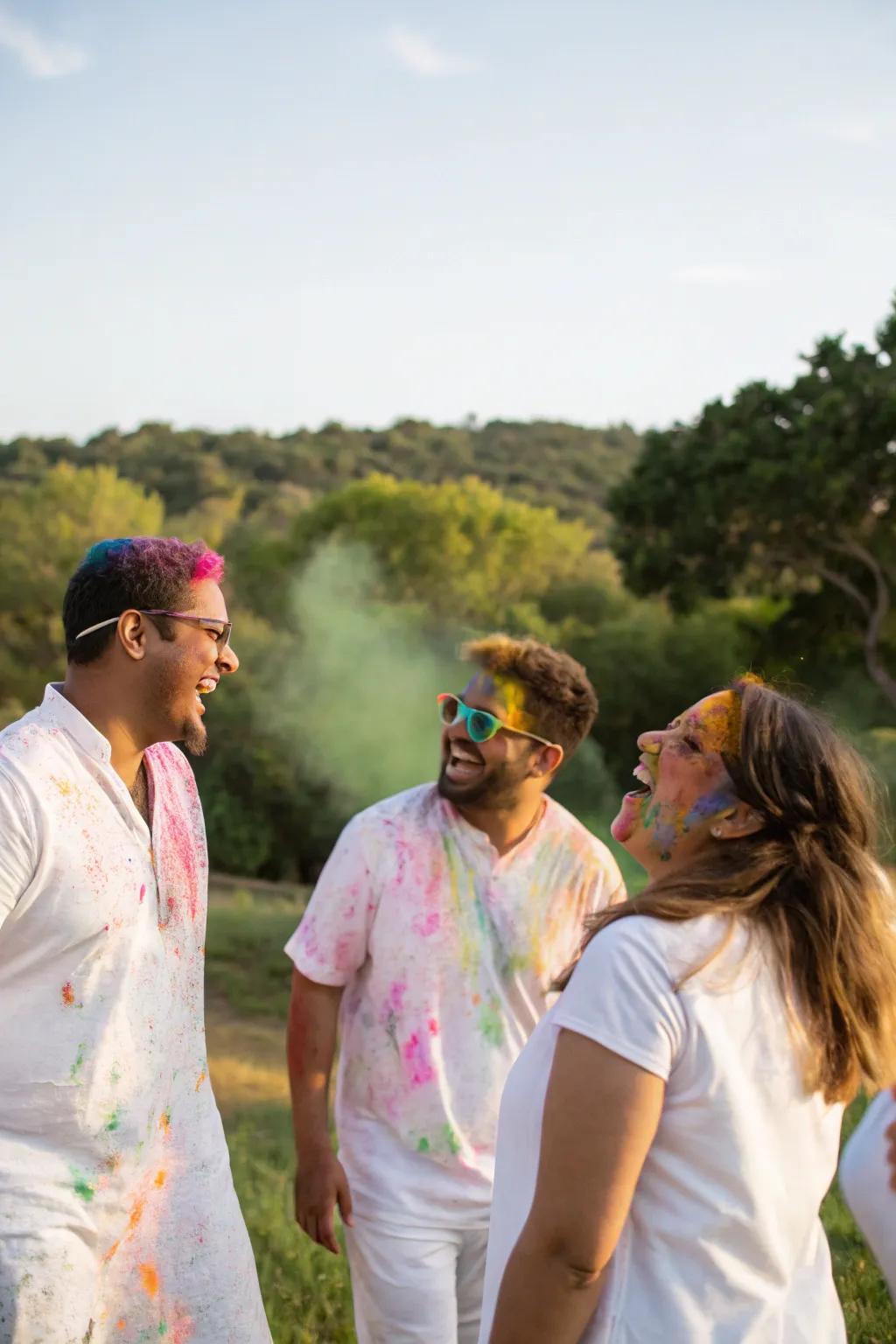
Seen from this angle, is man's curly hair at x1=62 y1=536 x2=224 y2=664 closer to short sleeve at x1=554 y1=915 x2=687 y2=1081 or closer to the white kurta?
the white kurta

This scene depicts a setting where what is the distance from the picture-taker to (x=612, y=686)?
28.0 m

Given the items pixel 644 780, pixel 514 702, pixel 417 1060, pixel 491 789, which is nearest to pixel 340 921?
pixel 417 1060

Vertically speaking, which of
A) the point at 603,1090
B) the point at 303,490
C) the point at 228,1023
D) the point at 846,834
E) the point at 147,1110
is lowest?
the point at 228,1023

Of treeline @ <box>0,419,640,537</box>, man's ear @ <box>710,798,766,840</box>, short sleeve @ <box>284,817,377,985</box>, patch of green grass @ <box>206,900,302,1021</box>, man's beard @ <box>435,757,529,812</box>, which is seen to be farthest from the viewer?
treeline @ <box>0,419,640,537</box>

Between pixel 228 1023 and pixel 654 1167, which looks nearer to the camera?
pixel 654 1167

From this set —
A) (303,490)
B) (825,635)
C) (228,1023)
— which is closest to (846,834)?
(228,1023)

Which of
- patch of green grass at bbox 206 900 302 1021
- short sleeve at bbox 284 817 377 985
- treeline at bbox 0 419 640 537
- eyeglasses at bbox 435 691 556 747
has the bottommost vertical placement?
patch of green grass at bbox 206 900 302 1021

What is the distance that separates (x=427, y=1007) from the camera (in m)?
→ 3.38

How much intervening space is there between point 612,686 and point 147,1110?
25.7 m

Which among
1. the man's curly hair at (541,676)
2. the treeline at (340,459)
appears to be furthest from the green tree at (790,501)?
the treeline at (340,459)

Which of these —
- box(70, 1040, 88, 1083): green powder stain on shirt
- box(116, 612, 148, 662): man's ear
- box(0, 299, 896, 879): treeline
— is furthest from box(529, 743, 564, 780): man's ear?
box(0, 299, 896, 879): treeline

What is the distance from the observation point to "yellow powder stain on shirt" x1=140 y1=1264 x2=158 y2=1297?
104 inches

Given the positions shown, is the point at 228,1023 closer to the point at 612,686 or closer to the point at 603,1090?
the point at 603,1090

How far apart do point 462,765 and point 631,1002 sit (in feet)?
6.33
